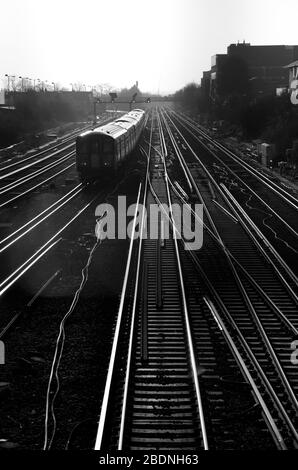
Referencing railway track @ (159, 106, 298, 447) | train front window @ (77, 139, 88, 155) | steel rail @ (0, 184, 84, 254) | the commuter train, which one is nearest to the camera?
railway track @ (159, 106, 298, 447)

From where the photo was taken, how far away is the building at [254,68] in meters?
76.5

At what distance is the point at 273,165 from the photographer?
29.4m

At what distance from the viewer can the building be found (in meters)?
76.5

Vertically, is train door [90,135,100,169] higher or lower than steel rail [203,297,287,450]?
higher

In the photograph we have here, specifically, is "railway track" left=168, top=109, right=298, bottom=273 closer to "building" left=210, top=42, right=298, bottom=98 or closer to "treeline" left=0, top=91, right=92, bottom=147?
"treeline" left=0, top=91, right=92, bottom=147

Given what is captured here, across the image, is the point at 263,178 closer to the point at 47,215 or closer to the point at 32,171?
the point at 47,215

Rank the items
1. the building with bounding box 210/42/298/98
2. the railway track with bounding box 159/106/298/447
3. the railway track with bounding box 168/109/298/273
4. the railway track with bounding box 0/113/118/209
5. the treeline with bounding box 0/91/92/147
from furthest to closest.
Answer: the building with bounding box 210/42/298/98 < the treeline with bounding box 0/91/92/147 < the railway track with bounding box 0/113/118/209 < the railway track with bounding box 168/109/298/273 < the railway track with bounding box 159/106/298/447

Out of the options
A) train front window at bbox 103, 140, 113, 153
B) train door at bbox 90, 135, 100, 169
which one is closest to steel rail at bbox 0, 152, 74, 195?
train door at bbox 90, 135, 100, 169

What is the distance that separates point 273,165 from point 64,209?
1451 cm

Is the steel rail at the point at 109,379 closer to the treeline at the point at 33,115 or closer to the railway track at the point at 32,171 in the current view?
the railway track at the point at 32,171

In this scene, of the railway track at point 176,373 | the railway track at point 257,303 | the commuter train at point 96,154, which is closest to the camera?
the railway track at point 176,373

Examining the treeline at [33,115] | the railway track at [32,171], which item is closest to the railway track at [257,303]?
the railway track at [32,171]
